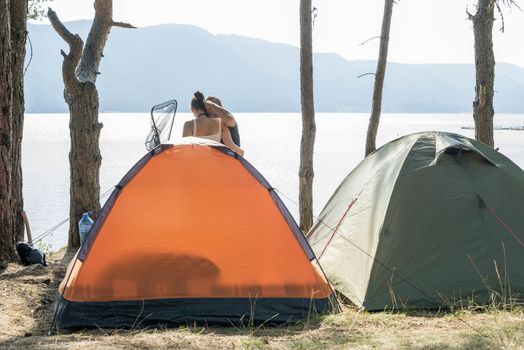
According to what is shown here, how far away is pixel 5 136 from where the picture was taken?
289 inches

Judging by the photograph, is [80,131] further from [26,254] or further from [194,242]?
[194,242]

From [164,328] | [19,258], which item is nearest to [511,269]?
[164,328]

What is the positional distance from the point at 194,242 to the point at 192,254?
104mm

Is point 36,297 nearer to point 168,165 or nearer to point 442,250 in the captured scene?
point 168,165

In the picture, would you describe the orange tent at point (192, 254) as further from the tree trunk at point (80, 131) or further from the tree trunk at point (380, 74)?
the tree trunk at point (380, 74)

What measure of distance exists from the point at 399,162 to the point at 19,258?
4.14 meters

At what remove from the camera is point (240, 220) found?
233 inches

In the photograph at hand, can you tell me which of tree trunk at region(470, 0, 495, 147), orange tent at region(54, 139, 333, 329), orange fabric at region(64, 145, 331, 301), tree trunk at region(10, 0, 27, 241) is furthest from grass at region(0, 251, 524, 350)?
tree trunk at region(470, 0, 495, 147)

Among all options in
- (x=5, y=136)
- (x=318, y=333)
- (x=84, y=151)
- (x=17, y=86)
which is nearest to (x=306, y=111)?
(x=84, y=151)

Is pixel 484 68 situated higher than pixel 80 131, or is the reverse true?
pixel 484 68

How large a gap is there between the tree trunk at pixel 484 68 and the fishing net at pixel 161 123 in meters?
4.25

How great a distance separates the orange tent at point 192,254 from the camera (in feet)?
18.1

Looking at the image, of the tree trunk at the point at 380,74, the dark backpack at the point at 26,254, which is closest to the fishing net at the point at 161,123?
the dark backpack at the point at 26,254

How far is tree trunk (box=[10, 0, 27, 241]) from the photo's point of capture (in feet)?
27.6
